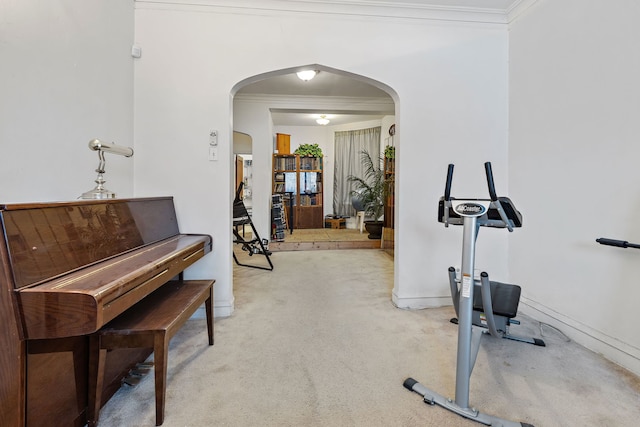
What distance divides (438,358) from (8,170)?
253cm

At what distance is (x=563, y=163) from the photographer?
7.13 ft

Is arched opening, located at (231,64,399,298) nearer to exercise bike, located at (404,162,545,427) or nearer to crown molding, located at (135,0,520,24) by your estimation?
crown molding, located at (135,0,520,24)

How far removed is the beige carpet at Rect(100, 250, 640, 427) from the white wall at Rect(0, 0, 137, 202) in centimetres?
124

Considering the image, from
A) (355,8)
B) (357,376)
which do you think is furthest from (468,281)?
(355,8)

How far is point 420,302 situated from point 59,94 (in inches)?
118

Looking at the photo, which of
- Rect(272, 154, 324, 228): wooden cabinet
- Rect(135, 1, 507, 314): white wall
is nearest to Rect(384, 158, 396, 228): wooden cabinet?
Rect(272, 154, 324, 228): wooden cabinet

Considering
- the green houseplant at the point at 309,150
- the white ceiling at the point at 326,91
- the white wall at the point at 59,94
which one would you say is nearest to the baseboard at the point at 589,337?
the white ceiling at the point at 326,91

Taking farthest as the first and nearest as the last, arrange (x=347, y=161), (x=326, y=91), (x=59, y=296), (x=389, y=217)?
(x=347, y=161) < (x=389, y=217) < (x=326, y=91) < (x=59, y=296)

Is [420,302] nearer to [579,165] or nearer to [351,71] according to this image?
[579,165]

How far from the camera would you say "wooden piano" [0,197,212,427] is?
955 mm

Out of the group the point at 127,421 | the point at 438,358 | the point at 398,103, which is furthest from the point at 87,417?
the point at 398,103

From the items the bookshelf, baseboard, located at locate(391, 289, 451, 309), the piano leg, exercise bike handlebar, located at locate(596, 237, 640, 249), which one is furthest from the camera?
the bookshelf

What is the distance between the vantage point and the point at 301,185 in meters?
7.07

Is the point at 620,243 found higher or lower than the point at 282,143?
lower
